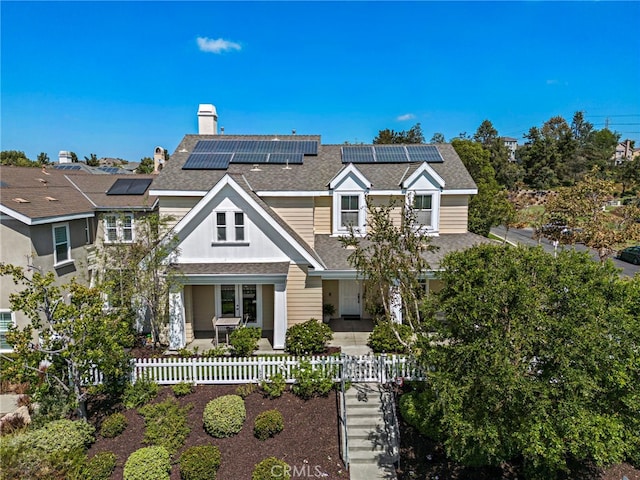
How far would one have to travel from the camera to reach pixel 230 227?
15.9m

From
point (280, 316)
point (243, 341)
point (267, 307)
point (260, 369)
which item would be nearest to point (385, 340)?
point (280, 316)

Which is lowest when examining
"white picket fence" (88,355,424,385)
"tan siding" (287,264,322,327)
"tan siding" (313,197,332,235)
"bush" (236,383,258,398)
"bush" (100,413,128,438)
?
"bush" (100,413,128,438)

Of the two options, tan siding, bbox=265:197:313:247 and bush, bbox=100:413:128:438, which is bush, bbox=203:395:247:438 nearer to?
bush, bbox=100:413:128:438

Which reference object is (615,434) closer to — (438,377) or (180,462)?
(438,377)

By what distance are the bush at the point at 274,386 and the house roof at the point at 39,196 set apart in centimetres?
1175

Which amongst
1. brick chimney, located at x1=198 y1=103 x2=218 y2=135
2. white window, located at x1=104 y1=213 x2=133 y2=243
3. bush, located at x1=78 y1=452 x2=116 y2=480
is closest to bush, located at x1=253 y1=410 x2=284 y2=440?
bush, located at x1=78 y1=452 x2=116 y2=480

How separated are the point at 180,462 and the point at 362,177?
13634 mm

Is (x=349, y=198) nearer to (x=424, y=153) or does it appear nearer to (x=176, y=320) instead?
(x=424, y=153)

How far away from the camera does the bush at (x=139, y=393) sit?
40.6 ft

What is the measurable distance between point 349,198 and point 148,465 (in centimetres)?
1352

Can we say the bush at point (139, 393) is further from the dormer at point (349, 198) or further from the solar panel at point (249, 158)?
the solar panel at point (249, 158)

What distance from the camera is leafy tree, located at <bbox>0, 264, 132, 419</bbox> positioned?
10445mm

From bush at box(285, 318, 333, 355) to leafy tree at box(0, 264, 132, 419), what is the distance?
19.0 ft

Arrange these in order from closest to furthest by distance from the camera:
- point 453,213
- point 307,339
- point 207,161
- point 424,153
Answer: point 307,339, point 207,161, point 453,213, point 424,153
